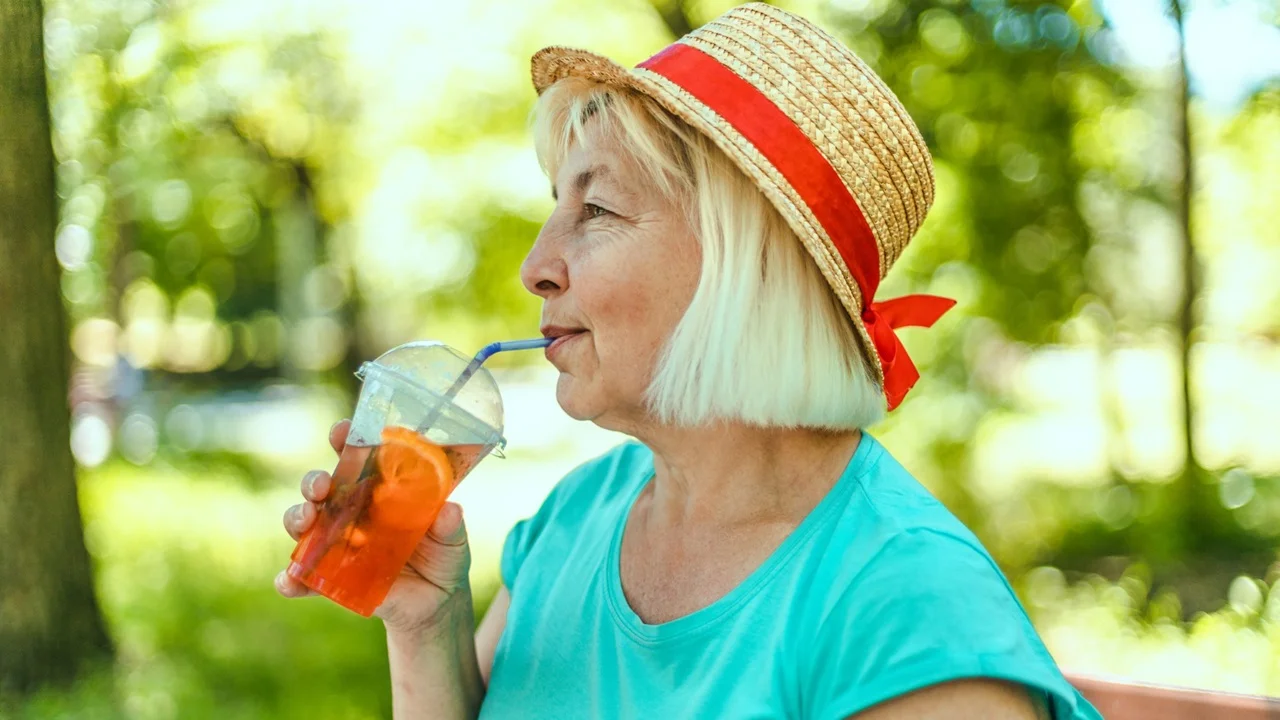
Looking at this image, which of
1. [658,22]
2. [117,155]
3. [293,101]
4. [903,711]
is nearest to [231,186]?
[293,101]

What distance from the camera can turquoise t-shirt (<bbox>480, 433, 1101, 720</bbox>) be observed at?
1.28 metres

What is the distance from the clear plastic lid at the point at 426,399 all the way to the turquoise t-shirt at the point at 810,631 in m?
0.37

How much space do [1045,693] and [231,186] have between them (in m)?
6.90

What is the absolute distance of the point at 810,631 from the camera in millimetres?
1382

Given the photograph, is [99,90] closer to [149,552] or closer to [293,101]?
[293,101]

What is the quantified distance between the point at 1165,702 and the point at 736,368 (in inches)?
36.4

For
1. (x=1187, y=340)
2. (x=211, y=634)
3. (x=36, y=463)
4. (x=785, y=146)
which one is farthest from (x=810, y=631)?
(x=1187, y=340)

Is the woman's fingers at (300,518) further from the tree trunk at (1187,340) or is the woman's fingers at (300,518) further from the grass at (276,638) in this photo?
the tree trunk at (1187,340)

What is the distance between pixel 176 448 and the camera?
10758 millimetres

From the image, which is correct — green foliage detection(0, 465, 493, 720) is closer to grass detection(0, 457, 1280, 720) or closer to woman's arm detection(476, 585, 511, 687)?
grass detection(0, 457, 1280, 720)

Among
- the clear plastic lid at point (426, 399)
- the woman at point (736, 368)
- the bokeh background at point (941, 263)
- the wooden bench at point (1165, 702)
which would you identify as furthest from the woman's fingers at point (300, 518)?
the bokeh background at point (941, 263)

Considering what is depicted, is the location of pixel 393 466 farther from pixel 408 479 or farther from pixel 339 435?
pixel 339 435

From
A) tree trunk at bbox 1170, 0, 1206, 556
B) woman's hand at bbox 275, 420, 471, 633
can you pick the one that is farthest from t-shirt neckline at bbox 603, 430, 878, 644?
tree trunk at bbox 1170, 0, 1206, 556

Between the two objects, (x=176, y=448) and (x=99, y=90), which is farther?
(x=176, y=448)
